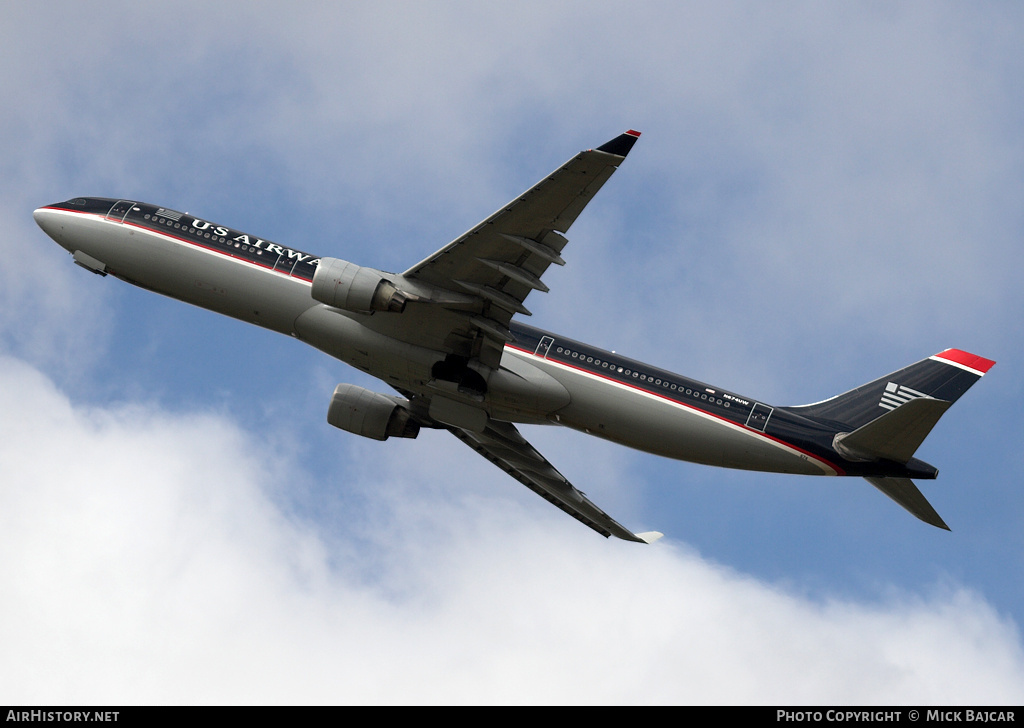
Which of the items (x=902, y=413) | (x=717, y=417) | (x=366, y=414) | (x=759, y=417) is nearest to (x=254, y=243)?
(x=366, y=414)

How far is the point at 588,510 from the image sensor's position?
43.3 m

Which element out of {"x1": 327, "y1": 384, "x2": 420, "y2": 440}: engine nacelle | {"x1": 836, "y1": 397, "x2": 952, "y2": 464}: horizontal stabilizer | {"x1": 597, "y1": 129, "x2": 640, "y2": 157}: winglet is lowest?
{"x1": 836, "y1": 397, "x2": 952, "y2": 464}: horizontal stabilizer

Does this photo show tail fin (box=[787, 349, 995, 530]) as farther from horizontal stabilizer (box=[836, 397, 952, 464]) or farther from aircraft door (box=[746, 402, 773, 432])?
aircraft door (box=[746, 402, 773, 432])

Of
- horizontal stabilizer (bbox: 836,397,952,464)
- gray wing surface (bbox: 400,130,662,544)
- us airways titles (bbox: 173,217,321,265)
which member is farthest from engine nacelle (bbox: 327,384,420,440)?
horizontal stabilizer (bbox: 836,397,952,464)

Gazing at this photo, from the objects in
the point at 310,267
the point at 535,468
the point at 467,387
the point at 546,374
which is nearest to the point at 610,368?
the point at 546,374

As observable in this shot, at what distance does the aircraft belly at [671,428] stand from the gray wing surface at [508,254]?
3743 millimetres

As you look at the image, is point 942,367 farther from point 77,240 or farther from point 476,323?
point 77,240

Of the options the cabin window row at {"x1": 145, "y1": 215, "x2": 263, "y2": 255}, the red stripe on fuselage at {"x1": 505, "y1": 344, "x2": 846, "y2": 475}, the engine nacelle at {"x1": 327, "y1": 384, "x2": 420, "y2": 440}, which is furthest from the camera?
the engine nacelle at {"x1": 327, "y1": 384, "x2": 420, "y2": 440}

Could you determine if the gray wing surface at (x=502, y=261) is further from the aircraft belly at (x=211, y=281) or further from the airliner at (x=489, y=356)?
the aircraft belly at (x=211, y=281)

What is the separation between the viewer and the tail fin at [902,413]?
106ft

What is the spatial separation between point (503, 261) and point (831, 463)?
14.1 metres

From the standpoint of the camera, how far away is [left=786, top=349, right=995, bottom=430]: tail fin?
35469 millimetres

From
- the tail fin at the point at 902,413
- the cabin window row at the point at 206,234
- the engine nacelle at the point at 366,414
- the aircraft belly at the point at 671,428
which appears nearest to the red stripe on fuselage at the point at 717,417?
the aircraft belly at the point at 671,428

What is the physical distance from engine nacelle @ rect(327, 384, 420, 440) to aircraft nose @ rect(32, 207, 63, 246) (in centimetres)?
1257
